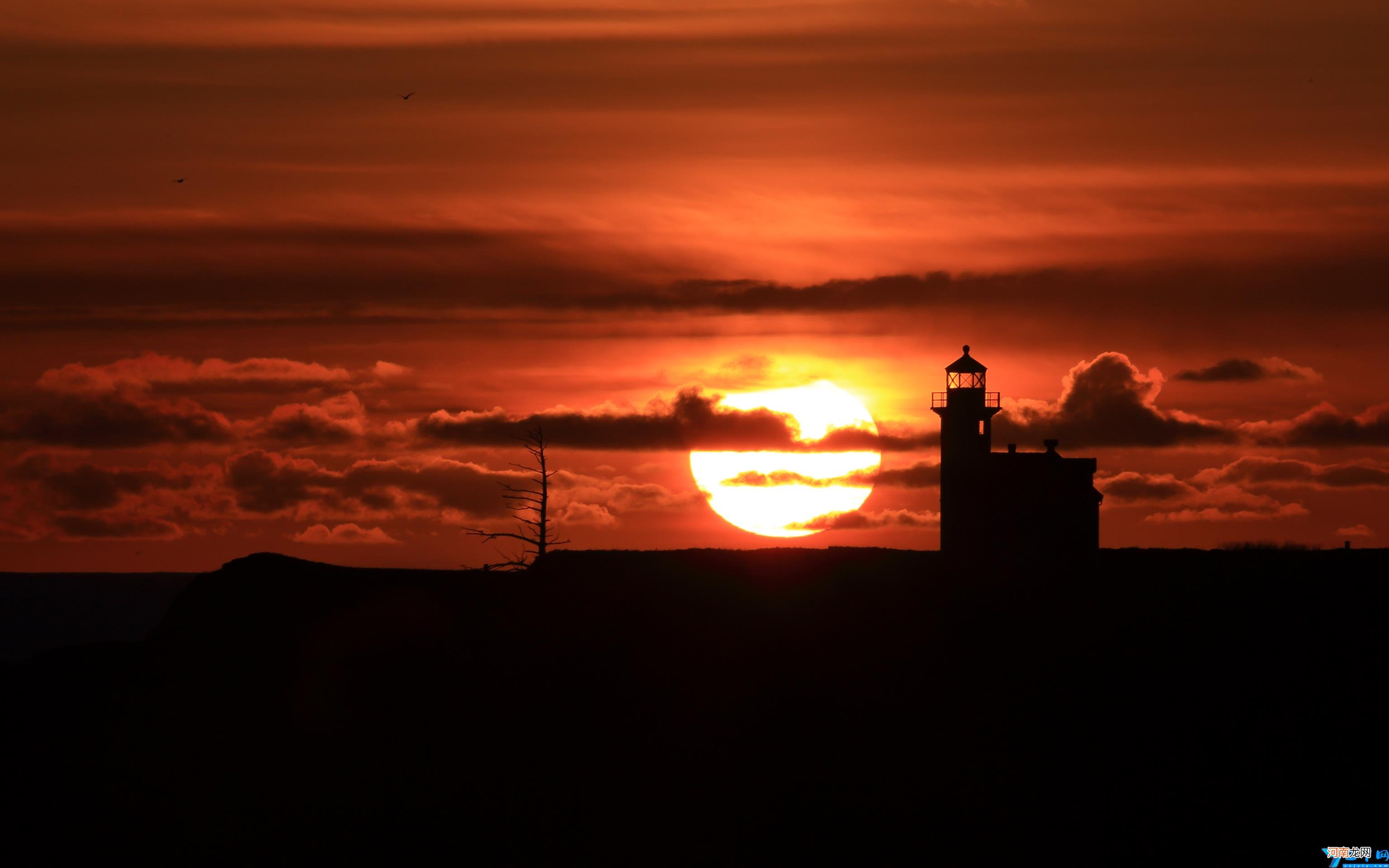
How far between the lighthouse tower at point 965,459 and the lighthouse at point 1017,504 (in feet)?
0.11

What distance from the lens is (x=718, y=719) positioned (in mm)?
35250

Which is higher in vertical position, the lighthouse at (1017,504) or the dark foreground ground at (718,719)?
the lighthouse at (1017,504)

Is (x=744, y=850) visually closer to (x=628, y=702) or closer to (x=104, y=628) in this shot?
(x=628, y=702)

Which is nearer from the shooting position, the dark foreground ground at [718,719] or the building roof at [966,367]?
the dark foreground ground at [718,719]

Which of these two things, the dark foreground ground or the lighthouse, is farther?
the lighthouse

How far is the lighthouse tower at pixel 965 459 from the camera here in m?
48.6

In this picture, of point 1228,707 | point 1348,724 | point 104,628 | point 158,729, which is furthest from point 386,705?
point 104,628

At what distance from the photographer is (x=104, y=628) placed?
173 metres

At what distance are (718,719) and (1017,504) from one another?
1694cm

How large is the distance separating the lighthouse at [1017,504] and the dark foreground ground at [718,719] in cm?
331

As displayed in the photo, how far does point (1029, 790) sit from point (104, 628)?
161860mm

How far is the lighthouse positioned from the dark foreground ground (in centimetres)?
331

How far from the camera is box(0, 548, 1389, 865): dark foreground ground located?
31.6m

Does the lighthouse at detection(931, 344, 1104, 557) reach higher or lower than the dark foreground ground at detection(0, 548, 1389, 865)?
higher
